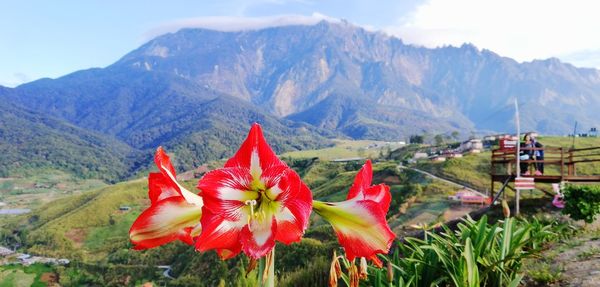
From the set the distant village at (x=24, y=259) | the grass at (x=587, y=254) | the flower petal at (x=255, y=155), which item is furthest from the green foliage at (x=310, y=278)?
the distant village at (x=24, y=259)

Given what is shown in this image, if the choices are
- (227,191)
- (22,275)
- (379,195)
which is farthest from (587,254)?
(22,275)

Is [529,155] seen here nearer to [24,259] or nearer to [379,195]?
[379,195]

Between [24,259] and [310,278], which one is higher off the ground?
[310,278]

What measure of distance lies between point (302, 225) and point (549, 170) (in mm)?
Result: 38122

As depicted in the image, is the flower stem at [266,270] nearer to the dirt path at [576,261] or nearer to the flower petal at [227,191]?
the flower petal at [227,191]

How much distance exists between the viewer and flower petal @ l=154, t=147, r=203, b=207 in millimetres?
1501

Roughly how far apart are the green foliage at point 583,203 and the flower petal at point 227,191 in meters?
10.5

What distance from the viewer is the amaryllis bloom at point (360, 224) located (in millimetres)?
1465

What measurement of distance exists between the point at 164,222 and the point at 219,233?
194 millimetres

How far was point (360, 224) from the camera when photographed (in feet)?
4.89

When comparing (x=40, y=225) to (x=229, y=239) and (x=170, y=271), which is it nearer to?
(x=170, y=271)

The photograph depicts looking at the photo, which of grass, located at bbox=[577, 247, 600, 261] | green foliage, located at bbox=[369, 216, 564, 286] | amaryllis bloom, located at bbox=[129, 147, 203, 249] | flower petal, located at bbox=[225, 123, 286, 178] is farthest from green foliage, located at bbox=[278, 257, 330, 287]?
flower petal, located at bbox=[225, 123, 286, 178]

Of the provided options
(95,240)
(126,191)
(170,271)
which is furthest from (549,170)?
(126,191)

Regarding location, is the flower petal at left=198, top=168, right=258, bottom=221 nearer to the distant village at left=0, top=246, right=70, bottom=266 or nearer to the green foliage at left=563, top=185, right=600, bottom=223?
the green foliage at left=563, top=185, right=600, bottom=223
